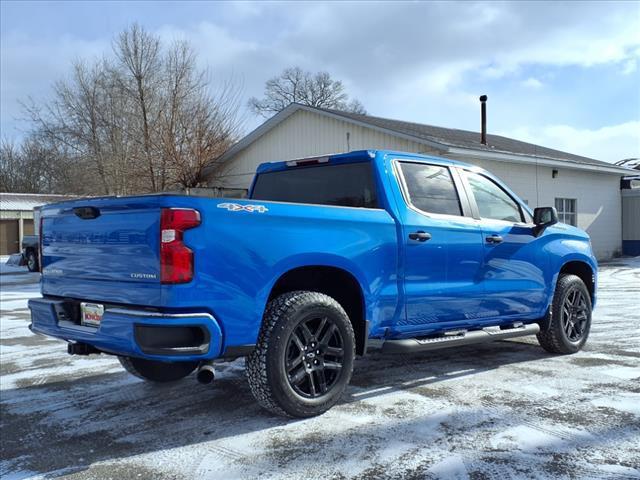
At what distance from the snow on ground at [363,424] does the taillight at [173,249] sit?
1107mm

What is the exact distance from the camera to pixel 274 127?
69.1 ft

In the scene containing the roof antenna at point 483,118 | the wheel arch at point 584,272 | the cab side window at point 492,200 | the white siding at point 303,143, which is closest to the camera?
the cab side window at point 492,200

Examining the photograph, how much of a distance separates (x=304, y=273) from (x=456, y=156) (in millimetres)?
12498

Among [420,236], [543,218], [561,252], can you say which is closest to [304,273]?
[420,236]

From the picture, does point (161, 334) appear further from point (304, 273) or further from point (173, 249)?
point (304, 273)

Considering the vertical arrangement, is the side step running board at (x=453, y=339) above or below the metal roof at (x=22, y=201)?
below

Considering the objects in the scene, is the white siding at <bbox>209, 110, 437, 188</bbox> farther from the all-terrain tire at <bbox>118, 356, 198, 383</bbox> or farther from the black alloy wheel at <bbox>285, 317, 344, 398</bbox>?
the black alloy wheel at <bbox>285, 317, 344, 398</bbox>

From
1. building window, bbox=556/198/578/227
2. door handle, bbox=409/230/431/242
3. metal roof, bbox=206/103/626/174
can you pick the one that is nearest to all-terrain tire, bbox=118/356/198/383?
door handle, bbox=409/230/431/242

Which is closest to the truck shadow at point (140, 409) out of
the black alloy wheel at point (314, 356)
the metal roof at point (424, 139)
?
the black alloy wheel at point (314, 356)

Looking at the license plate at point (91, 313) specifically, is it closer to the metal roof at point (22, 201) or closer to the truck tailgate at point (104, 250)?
the truck tailgate at point (104, 250)

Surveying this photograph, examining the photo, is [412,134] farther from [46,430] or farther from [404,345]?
[46,430]

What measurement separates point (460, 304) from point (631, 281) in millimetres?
11669

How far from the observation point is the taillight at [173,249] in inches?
135

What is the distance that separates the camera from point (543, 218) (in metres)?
5.68
